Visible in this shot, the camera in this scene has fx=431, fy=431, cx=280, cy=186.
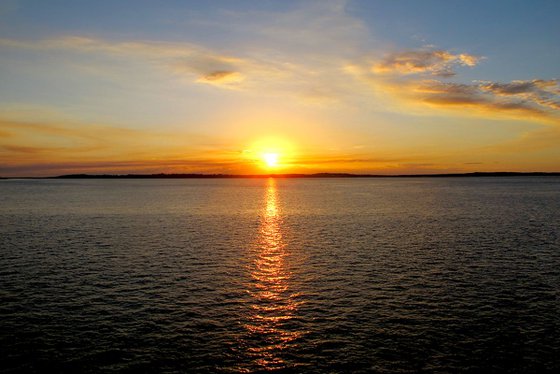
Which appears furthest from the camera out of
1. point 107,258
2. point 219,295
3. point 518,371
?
point 107,258

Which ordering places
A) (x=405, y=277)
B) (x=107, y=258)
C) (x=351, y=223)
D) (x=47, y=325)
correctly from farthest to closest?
(x=351, y=223) < (x=107, y=258) < (x=405, y=277) < (x=47, y=325)

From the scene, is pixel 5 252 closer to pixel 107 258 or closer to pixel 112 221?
pixel 107 258

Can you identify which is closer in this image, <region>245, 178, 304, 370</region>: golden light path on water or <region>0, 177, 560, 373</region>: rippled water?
<region>0, 177, 560, 373</region>: rippled water

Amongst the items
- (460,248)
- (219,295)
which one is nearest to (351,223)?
(460,248)

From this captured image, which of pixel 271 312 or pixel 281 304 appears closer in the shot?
pixel 271 312

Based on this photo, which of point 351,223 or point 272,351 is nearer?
point 272,351

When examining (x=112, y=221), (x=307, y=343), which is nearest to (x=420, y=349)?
(x=307, y=343)

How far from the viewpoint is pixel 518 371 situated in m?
23.3

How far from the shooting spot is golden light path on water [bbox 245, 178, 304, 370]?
25781mm

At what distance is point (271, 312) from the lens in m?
32.8

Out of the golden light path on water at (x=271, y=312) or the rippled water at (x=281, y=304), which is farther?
the golden light path on water at (x=271, y=312)

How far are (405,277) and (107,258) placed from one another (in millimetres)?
34357

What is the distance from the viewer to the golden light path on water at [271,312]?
2578cm

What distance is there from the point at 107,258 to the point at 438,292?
37348 millimetres
